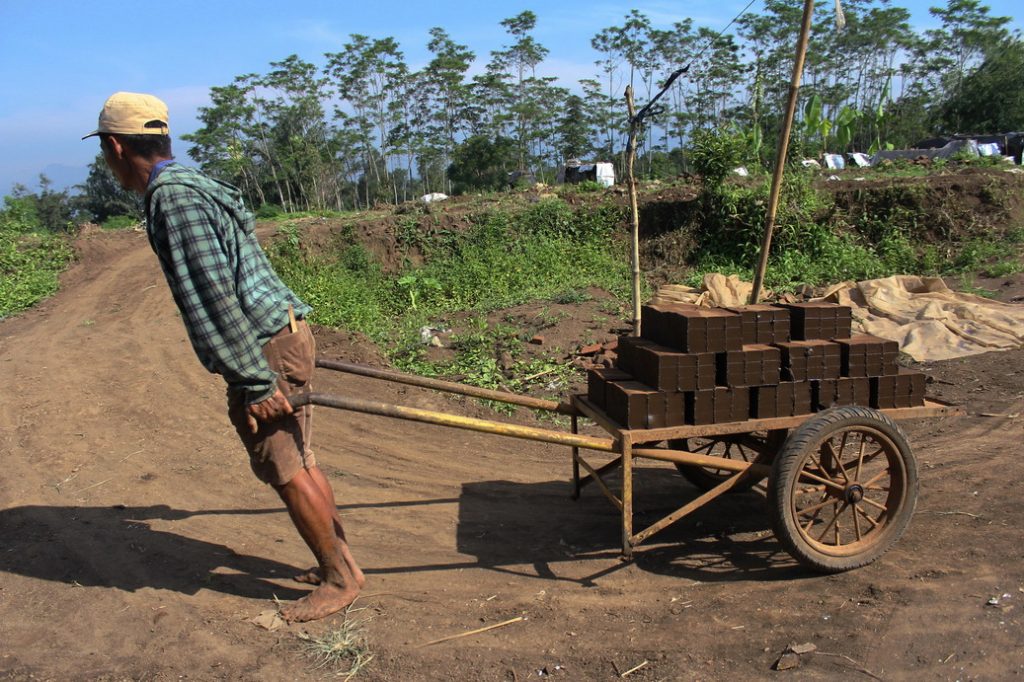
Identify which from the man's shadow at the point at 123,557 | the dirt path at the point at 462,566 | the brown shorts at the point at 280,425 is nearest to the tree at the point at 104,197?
the dirt path at the point at 462,566

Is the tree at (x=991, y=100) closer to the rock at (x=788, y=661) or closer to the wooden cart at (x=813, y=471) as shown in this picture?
the wooden cart at (x=813, y=471)

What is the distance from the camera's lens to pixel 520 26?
118 feet

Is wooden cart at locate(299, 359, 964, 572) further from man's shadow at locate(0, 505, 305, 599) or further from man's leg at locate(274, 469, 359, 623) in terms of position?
man's shadow at locate(0, 505, 305, 599)

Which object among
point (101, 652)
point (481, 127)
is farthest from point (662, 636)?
point (481, 127)

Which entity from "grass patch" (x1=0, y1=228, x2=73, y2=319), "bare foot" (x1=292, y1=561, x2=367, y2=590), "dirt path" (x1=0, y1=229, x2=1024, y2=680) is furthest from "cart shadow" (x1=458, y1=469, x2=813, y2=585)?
"grass patch" (x1=0, y1=228, x2=73, y2=319)

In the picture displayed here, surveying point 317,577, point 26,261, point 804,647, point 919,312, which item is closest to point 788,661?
point 804,647

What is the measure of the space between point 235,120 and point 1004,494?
32.9m

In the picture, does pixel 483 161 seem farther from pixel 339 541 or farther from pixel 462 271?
pixel 339 541

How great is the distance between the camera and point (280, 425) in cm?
325

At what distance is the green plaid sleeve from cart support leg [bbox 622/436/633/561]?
70.1 inches

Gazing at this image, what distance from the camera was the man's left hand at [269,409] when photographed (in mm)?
Result: 3082

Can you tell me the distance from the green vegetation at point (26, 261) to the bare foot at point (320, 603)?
1077 cm

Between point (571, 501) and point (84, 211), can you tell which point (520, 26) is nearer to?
point (84, 211)

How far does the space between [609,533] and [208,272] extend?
279cm
